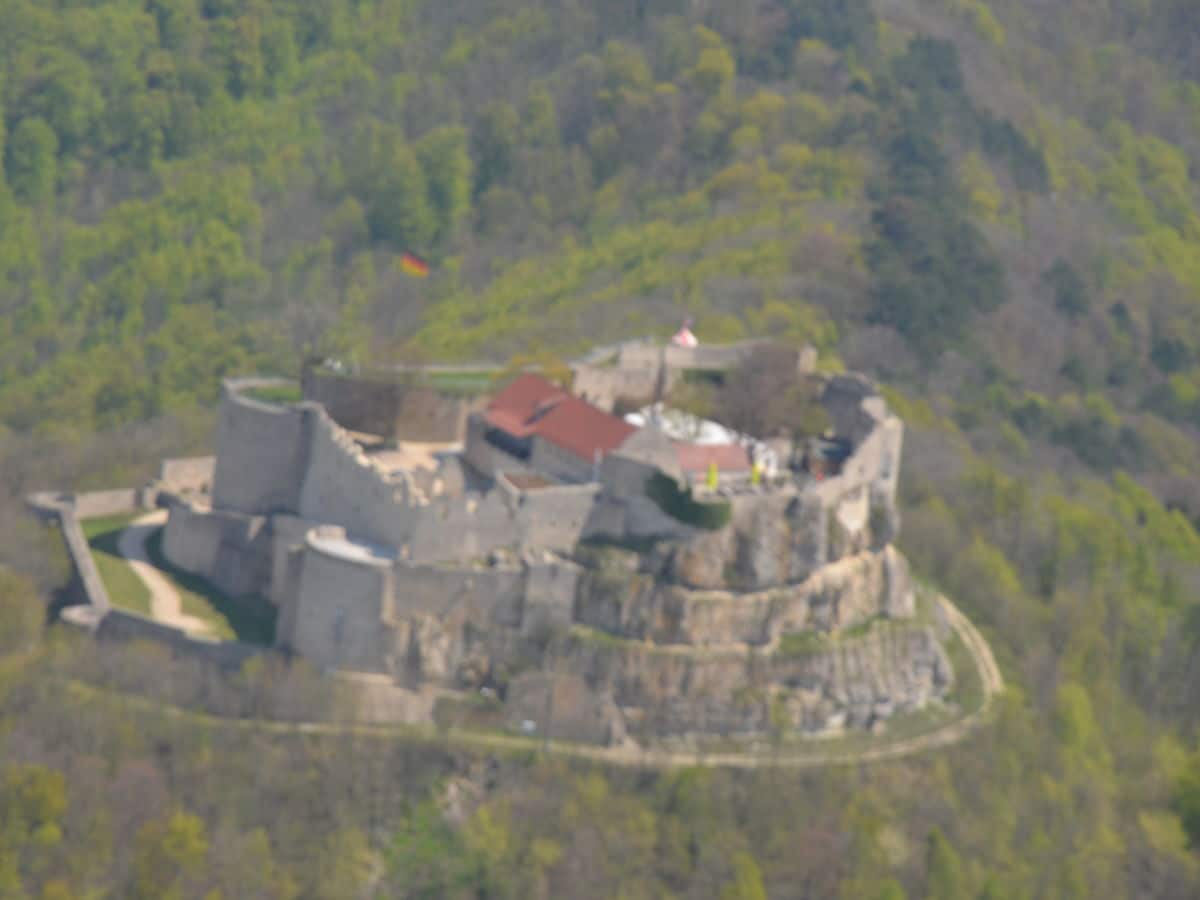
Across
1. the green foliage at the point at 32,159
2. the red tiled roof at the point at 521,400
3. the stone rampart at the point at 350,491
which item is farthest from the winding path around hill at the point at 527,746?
the green foliage at the point at 32,159

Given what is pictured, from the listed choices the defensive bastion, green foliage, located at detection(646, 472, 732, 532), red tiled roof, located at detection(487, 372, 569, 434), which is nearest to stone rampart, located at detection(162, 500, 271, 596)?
the defensive bastion

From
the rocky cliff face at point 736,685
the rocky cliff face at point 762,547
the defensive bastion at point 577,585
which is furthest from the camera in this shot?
the rocky cliff face at point 762,547

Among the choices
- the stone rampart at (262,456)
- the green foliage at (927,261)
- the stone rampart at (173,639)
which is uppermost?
the stone rampart at (262,456)

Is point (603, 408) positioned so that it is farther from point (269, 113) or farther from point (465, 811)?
point (269, 113)

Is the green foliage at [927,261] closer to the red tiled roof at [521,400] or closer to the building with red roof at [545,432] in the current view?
the red tiled roof at [521,400]

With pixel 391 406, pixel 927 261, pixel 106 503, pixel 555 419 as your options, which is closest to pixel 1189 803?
pixel 555 419
